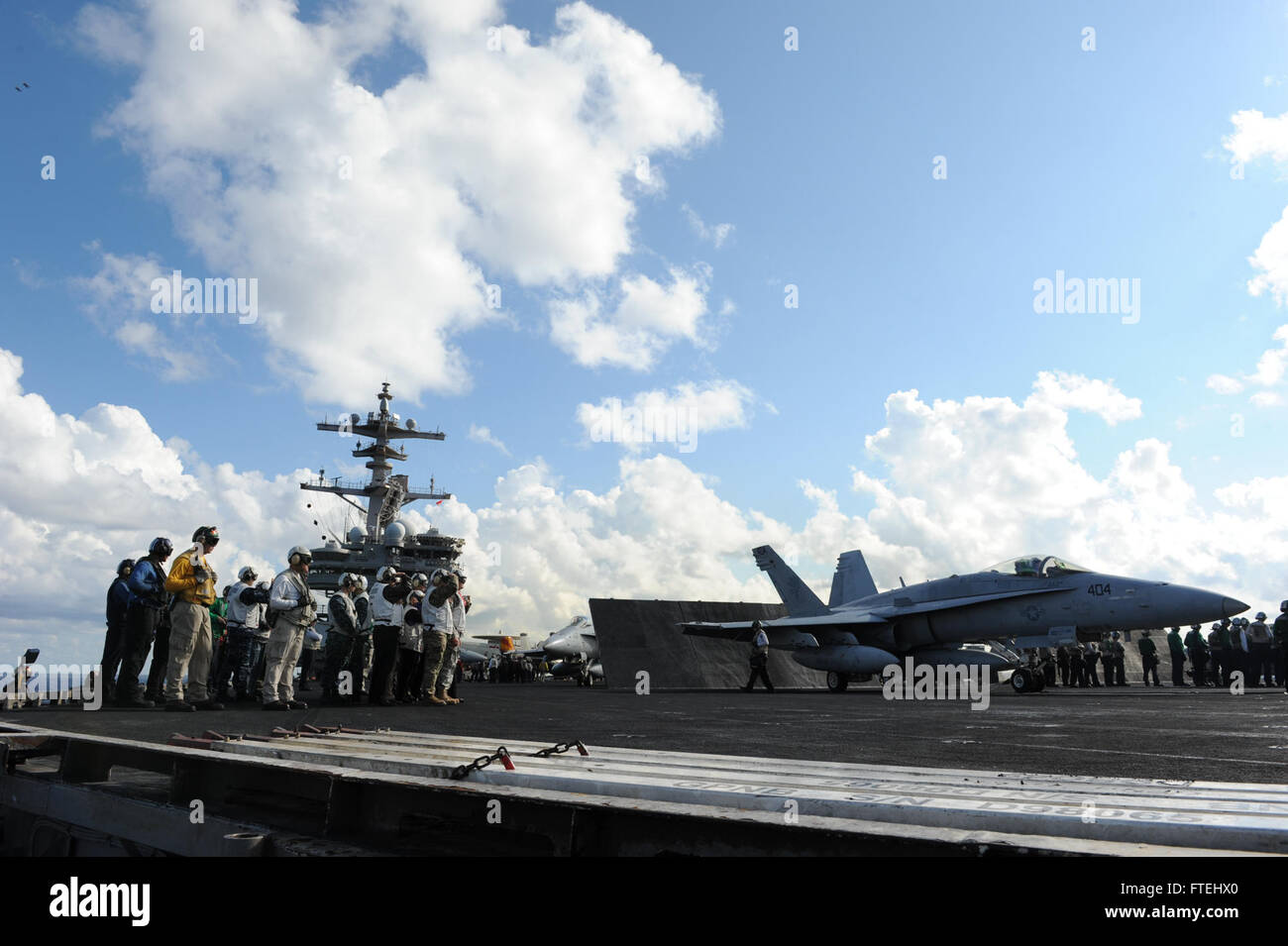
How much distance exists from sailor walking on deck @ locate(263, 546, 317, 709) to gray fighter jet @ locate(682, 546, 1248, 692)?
485 inches

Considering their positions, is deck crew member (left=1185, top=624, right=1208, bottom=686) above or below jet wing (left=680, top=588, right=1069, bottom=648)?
below

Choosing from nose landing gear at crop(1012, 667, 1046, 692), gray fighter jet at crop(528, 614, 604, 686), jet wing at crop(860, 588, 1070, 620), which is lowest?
gray fighter jet at crop(528, 614, 604, 686)

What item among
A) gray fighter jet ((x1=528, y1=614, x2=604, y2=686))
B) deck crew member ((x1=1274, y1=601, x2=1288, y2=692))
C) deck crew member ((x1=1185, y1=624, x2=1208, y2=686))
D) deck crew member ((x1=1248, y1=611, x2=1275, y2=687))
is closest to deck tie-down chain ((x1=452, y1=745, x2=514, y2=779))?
deck crew member ((x1=1274, y1=601, x2=1288, y2=692))

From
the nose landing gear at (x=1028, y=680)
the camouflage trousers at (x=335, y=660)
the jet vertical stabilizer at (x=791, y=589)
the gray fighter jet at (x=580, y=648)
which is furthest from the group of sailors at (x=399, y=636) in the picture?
the gray fighter jet at (x=580, y=648)

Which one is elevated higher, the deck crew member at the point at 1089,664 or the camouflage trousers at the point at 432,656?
the camouflage trousers at the point at 432,656

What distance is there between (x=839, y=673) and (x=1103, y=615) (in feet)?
19.3

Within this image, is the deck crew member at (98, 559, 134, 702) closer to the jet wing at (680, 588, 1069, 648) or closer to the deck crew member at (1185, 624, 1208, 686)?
the jet wing at (680, 588, 1069, 648)

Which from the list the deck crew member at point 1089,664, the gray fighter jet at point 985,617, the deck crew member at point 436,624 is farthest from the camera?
the deck crew member at point 1089,664

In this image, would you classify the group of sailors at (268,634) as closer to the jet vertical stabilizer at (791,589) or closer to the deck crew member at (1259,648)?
the jet vertical stabilizer at (791,589)

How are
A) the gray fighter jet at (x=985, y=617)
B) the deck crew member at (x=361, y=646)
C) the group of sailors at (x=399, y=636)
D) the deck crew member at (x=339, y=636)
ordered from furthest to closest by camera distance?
1. the gray fighter jet at (x=985, y=617)
2. the deck crew member at (x=361, y=646)
3. the deck crew member at (x=339, y=636)
4. the group of sailors at (x=399, y=636)

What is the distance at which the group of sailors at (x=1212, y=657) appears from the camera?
1772cm

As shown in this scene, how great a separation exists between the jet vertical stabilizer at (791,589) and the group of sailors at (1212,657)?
6598mm

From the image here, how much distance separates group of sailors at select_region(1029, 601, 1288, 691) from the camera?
17719 mm
